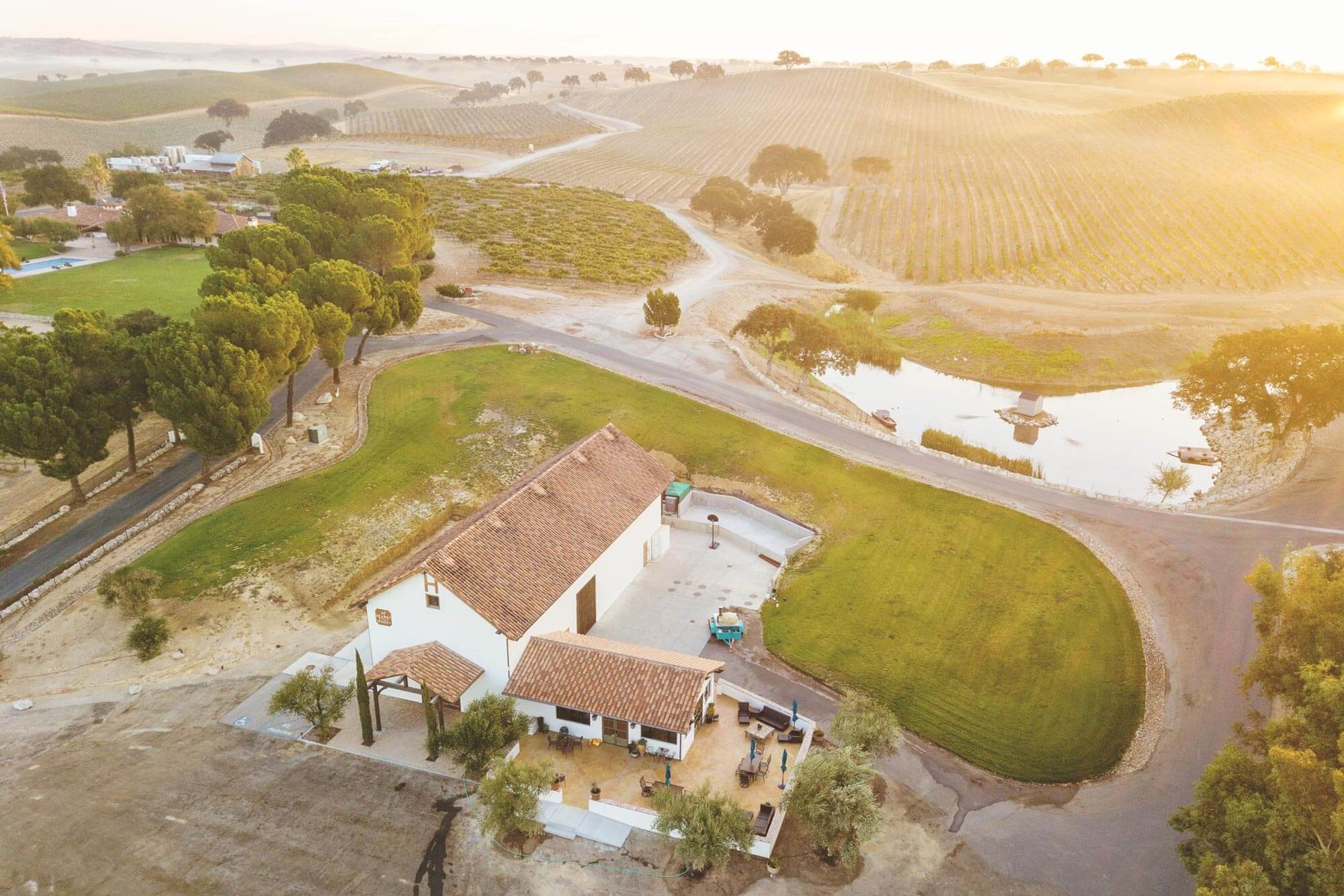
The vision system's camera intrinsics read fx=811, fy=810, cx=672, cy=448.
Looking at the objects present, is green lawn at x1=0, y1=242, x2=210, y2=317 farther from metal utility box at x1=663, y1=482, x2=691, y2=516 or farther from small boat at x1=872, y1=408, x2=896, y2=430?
small boat at x1=872, y1=408, x2=896, y2=430

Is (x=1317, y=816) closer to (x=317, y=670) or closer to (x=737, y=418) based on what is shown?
(x=317, y=670)

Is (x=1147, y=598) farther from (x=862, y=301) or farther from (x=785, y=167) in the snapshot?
(x=785, y=167)

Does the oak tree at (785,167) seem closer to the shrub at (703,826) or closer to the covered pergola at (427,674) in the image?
the covered pergola at (427,674)

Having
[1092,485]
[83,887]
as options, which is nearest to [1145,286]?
[1092,485]

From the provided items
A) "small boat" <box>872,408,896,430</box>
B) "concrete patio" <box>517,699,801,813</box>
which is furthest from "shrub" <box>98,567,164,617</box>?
"small boat" <box>872,408,896,430</box>

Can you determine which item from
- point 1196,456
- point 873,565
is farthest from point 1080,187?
point 873,565

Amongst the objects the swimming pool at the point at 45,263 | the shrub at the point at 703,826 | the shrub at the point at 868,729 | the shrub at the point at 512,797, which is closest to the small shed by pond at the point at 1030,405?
the shrub at the point at 868,729
